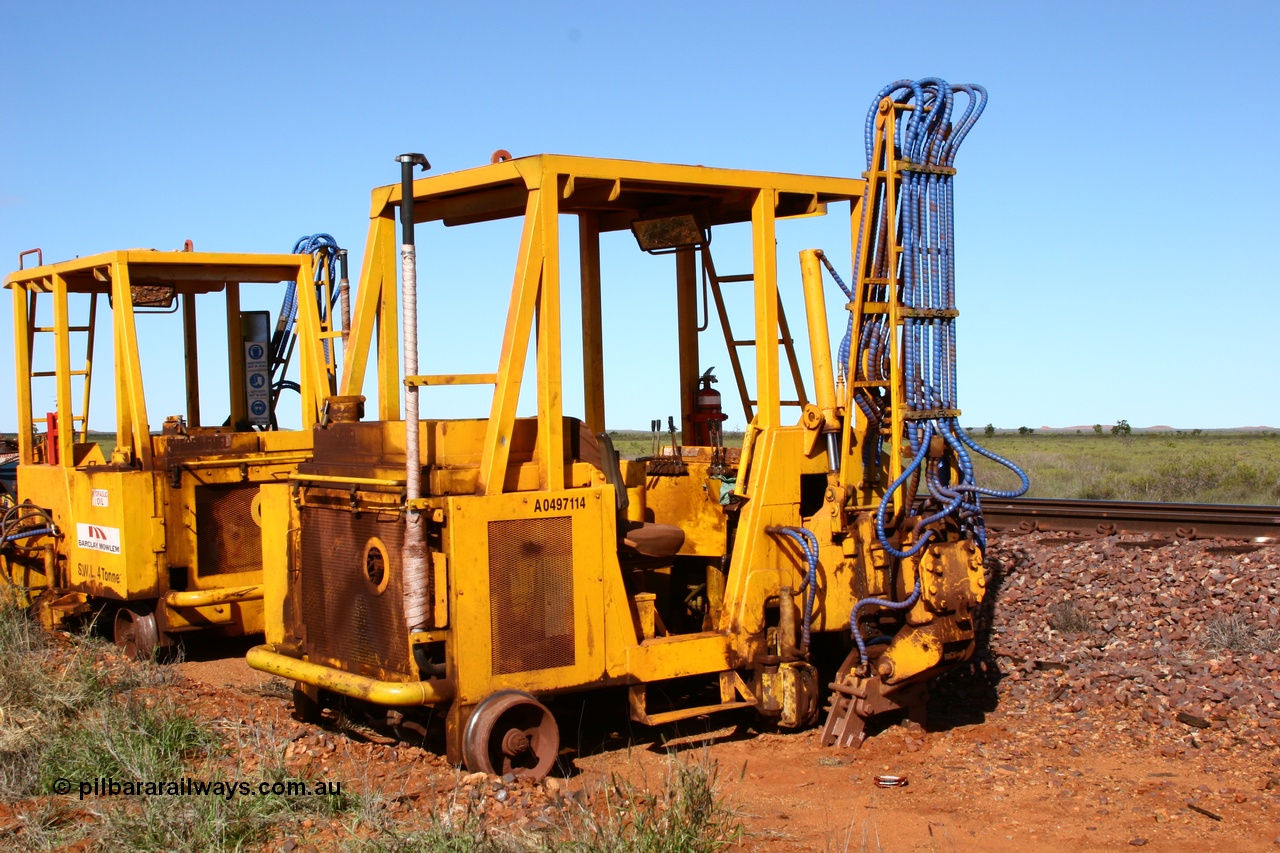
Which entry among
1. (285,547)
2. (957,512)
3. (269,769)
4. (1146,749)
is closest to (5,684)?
(285,547)

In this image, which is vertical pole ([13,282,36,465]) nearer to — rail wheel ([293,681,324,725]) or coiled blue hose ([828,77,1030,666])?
rail wheel ([293,681,324,725])

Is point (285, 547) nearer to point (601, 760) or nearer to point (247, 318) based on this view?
point (601, 760)

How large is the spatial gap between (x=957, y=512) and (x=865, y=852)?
2.80 metres

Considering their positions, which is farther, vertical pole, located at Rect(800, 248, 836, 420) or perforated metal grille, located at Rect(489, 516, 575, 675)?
vertical pole, located at Rect(800, 248, 836, 420)

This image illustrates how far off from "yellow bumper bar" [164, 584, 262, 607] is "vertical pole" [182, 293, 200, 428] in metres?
2.10

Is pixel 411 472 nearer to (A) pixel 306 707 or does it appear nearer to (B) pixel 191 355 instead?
(A) pixel 306 707

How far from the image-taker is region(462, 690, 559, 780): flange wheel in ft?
18.5

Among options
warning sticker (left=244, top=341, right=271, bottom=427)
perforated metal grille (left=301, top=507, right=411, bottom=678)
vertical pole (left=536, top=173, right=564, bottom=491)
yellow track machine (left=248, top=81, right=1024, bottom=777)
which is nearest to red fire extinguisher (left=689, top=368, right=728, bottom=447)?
yellow track machine (left=248, top=81, right=1024, bottom=777)

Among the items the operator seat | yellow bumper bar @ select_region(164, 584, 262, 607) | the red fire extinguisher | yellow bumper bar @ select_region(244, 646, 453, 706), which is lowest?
yellow bumper bar @ select_region(244, 646, 453, 706)

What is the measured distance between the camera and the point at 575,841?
4.50m

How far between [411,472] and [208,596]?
12.1 ft

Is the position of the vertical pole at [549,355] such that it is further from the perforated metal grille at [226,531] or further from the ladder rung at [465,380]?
the perforated metal grille at [226,531]

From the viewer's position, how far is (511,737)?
5715mm

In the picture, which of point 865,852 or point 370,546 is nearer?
point 865,852
